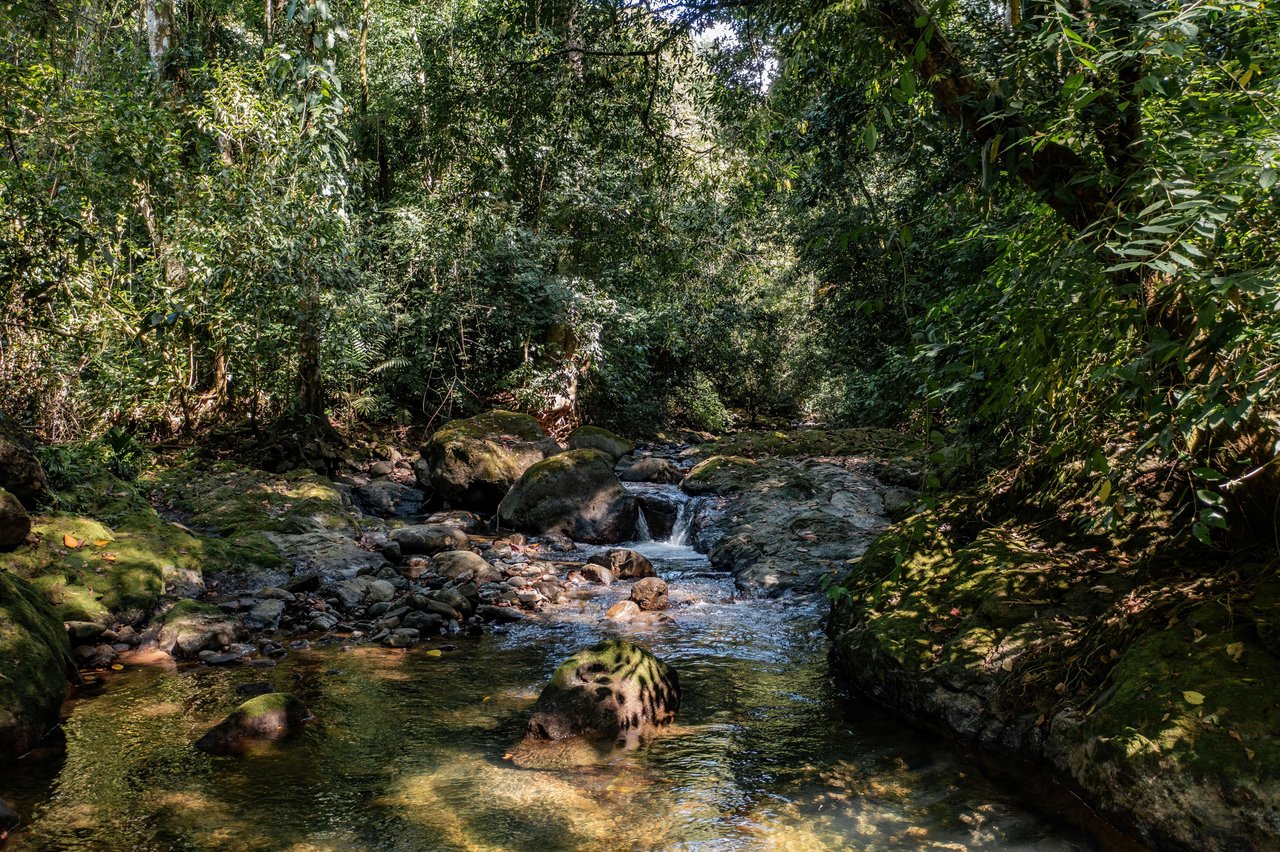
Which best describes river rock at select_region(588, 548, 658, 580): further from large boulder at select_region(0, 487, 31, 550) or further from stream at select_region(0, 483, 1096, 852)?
large boulder at select_region(0, 487, 31, 550)

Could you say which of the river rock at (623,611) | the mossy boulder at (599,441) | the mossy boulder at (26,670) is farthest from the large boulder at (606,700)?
the mossy boulder at (599,441)

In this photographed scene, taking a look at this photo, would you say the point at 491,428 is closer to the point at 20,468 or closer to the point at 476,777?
the point at 20,468

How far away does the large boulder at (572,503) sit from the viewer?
38.3ft

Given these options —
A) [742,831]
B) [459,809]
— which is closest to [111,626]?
[459,809]

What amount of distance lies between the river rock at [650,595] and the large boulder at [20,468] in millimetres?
5889

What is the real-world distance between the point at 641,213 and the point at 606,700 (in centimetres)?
526

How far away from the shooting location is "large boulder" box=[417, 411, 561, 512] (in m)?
12.8

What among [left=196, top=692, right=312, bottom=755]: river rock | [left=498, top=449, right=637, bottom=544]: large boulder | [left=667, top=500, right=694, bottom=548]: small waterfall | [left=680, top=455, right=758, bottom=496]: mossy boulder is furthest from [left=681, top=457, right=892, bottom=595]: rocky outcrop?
[left=196, top=692, right=312, bottom=755]: river rock

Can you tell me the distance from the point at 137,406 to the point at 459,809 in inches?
388

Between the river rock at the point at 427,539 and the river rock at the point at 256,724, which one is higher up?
the river rock at the point at 427,539

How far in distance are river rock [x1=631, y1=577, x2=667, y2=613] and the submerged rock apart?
276cm

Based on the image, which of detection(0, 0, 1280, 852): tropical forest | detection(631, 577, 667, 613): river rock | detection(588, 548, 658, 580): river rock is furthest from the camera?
detection(588, 548, 658, 580): river rock

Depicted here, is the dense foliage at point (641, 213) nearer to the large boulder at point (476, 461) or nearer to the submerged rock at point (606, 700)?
the large boulder at point (476, 461)

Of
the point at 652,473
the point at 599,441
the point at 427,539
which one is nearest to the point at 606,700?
the point at 427,539
